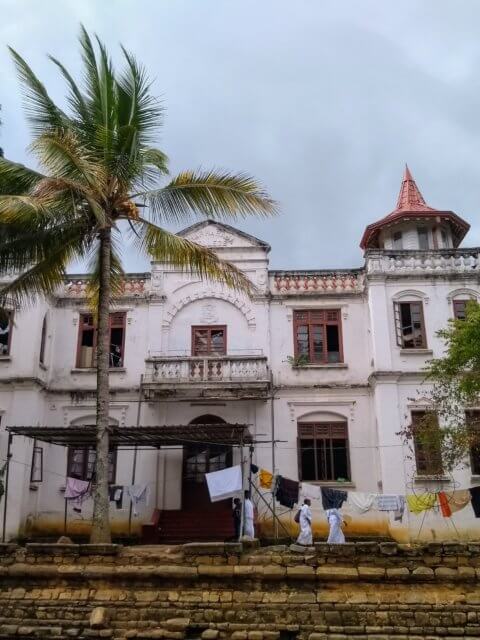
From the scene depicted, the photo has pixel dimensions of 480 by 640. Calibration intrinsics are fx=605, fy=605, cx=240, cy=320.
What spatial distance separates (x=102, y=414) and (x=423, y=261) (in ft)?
41.1

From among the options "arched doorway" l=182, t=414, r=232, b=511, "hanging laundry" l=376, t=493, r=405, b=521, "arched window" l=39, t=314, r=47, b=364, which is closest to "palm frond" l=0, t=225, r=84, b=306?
"arched window" l=39, t=314, r=47, b=364

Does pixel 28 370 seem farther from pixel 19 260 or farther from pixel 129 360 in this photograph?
pixel 19 260

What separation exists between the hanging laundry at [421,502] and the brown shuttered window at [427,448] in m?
0.75

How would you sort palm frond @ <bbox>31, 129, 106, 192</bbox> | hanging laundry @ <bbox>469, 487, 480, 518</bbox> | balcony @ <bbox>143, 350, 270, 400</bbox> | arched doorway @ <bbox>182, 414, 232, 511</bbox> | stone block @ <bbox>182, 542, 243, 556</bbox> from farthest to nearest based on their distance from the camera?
1. arched doorway @ <bbox>182, 414, 232, 511</bbox>
2. balcony @ <bbox>143, 350, 270, 400</bbox>
3. hanging laundry @ <bbox>469, 487, 480, 518</bbox>
4. palm frond @ <bbox>31, 129, 106, 192</bbox>
5. stone block @ <bbox>182, 542, 243, 556</bbox>

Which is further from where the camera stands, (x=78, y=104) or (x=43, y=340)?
(x=43, y=340)

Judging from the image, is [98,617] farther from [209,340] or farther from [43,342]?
[43,342]

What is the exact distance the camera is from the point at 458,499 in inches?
656

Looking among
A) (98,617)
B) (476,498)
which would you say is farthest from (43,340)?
(476,498)

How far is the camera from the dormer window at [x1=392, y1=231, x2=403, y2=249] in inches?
883

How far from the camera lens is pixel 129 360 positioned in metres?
20.3

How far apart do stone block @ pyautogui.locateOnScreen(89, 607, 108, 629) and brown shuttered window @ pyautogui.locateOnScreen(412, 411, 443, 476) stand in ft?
28.6

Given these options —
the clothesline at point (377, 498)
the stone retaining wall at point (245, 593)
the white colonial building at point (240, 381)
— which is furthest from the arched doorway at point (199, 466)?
the stone retaining wall at point (245, 593)

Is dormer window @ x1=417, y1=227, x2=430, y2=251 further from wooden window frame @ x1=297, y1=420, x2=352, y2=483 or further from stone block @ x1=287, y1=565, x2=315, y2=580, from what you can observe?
stone block @ x1=287, y1=565, x2=315, y2=580

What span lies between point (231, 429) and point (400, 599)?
6965 mm
